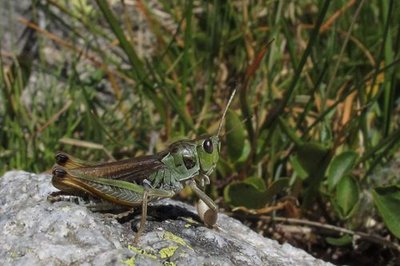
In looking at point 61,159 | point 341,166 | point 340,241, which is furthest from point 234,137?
point 61,159

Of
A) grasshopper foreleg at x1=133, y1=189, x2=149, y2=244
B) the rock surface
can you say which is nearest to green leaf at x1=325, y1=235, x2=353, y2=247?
the rock surface

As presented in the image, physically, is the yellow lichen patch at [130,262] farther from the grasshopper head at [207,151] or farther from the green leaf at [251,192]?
the green leaf at [251,192]

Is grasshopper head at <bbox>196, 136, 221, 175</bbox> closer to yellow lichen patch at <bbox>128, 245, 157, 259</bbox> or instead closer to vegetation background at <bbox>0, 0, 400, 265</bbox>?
→ vegetation background at <bbox>0, 0, 400, 265</bbox>

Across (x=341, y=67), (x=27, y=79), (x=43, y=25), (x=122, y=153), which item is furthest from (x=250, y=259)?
(x=43, y=25)

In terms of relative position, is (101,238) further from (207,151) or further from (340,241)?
(340,241)

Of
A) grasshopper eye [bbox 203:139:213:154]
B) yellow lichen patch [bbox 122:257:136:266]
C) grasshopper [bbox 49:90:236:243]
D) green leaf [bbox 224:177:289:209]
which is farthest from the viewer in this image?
green leaf [bbox 224:177:289:209]
